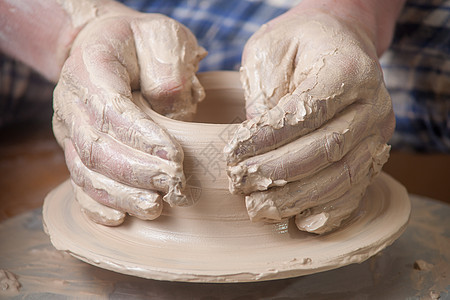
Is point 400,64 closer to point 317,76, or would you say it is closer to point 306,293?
point 317,76

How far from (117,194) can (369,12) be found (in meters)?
0.86

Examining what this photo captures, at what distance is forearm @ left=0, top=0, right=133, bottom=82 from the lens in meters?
1.37

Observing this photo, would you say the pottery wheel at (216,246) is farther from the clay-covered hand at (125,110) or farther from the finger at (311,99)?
the finger at (311,99)

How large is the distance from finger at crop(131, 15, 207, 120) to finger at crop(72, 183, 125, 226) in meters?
0.26

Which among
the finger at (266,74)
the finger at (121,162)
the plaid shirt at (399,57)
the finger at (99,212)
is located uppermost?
the finger at (266,74)

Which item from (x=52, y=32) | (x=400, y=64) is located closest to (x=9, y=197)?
(x=52, y=32)

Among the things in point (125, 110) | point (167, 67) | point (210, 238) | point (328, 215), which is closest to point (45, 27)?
point (167, 67)

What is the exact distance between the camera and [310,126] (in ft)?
3.20

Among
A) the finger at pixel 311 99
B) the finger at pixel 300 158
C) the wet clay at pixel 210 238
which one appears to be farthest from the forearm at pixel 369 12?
the wet clay at pixel 210 238

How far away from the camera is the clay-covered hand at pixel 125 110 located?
948 mm

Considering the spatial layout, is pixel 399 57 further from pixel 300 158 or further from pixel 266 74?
pixel 300 158

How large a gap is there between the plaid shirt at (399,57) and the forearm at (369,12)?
0.30 meters

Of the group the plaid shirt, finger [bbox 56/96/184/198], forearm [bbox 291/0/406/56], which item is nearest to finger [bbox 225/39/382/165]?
finger [bbox 56/96/184/198]

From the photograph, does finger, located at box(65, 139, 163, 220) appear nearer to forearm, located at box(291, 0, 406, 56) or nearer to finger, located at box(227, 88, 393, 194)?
finger, located at box(227, 88, 393, 194)
